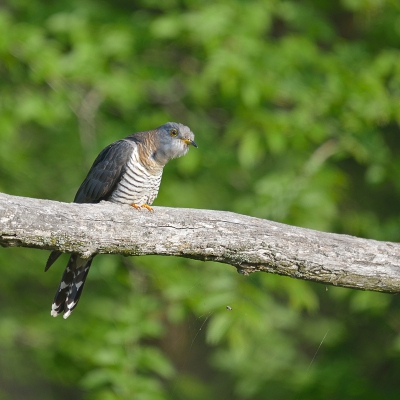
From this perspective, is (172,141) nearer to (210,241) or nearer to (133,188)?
(133,188)

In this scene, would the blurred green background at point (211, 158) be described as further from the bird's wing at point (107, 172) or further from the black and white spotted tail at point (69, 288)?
the bird's wing at point (107, 172)

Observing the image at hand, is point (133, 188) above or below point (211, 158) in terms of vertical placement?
below

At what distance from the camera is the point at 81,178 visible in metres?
5.64

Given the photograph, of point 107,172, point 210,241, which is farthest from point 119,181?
point 210,241

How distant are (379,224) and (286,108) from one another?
1430 mm

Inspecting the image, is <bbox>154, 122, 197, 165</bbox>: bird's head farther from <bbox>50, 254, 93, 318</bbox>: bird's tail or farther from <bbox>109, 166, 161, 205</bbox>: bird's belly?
<bbox>50, 254, 93, 318</bbox>: bird's tail

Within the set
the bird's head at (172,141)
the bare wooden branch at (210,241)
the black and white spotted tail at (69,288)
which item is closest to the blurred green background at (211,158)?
the black and white spotted tail at (69,288)

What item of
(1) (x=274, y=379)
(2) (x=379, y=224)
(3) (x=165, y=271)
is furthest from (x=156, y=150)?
(1) (x=274, y=379)

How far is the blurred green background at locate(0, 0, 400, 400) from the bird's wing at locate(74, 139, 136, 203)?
0.86 meters

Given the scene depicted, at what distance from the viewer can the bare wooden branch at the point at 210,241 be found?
2787 millimetres

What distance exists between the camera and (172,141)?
4.39m

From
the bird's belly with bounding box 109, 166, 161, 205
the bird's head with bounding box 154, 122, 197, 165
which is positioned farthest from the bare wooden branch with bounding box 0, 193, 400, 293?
the bird's head with bounding box 154, 122, 197, 165

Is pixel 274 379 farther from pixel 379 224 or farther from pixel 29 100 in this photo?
pixel 29 100

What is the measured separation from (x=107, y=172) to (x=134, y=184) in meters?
0.22
